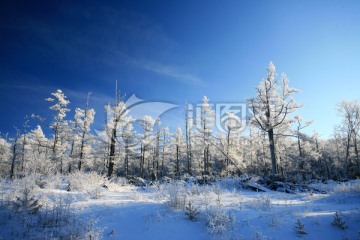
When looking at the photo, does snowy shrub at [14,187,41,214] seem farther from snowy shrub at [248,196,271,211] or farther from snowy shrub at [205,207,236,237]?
snowy shrub at [248,196,271,211]

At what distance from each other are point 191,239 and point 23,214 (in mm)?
3418

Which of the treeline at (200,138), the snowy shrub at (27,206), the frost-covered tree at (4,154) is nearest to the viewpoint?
the snowy shrub at (27,206)

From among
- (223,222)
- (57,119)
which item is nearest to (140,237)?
A: (223,222)

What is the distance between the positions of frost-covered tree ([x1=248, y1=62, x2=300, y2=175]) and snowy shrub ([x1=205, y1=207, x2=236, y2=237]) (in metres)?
15.9

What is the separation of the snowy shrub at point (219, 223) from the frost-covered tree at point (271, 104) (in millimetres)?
15941

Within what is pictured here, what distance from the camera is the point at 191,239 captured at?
352 centimetres

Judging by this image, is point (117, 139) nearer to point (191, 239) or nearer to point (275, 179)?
point (275, 179)

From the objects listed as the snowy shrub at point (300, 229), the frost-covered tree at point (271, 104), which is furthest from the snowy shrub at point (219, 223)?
the frost-covered tree at point (271, 104)

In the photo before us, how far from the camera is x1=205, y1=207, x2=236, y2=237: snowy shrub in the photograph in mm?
3494

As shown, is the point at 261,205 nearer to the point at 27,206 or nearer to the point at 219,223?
the point at 219,223

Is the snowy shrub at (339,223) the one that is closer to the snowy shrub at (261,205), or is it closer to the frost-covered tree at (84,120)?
the snowy shrub at (261,205)

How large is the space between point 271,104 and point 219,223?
17.1 metres

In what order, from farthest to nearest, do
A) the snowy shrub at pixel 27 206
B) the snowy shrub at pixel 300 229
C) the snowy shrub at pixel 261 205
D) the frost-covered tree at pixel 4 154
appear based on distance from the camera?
1. the frost-covered tree at pixel 4 154
2. the snowy shrub at pixel 261 205
3. the snowy shrub at pixel 27 206
4. the snowy shrub at pixel 300 229

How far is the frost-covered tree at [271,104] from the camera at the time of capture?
18.4 meters
